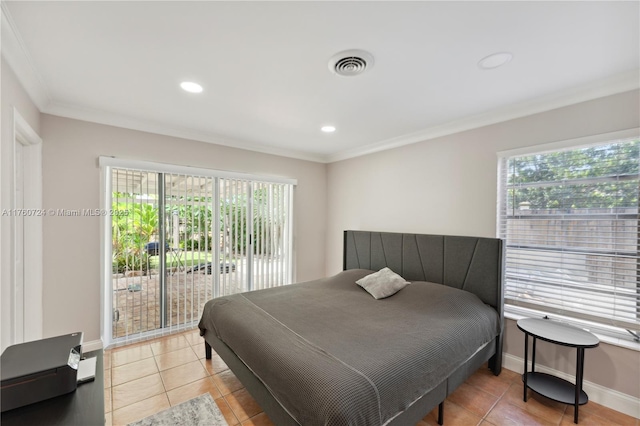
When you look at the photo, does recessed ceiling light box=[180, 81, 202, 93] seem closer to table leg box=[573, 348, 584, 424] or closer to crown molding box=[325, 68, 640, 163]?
crown molding box=[325, 68, 640, 163]

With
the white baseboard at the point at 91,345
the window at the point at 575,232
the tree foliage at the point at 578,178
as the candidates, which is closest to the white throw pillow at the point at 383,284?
the window at the point at 575,232

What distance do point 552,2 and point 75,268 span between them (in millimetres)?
4105

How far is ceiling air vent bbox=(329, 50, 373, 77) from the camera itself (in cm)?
171

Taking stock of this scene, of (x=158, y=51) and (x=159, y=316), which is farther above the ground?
(x=158, y=51)

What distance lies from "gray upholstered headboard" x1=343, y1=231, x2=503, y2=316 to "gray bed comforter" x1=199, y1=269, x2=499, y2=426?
244 millimetres

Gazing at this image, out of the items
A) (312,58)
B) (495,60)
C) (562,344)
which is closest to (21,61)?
(312,58)

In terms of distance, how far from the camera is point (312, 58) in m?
1.76

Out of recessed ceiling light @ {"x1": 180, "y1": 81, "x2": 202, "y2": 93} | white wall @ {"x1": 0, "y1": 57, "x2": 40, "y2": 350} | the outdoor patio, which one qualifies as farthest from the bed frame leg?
white wall @ {"x1": 0, "y1": 57, "x2": 40, "y2": 350}

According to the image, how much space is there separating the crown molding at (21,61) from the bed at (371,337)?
2198mm

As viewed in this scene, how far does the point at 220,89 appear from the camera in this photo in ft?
7.23

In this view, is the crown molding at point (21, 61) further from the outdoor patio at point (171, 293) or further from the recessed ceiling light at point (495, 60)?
the recessed ceiling light at point (495, 60)

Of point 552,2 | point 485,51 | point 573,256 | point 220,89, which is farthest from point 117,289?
point 573,256

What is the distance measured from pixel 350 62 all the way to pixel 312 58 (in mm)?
253

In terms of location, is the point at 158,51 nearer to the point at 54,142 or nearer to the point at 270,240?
the point at 54,142
